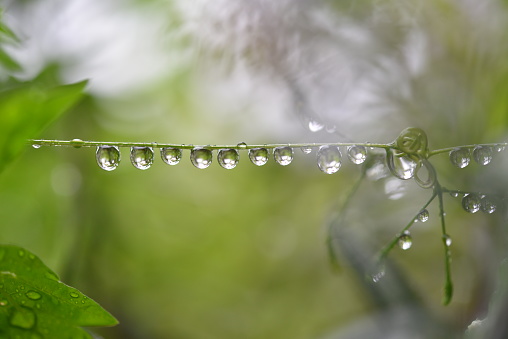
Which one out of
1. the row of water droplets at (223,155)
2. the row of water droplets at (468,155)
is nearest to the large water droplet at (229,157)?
the row of water droplets at (223,155)

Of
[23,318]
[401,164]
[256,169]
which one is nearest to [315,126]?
[401,164]

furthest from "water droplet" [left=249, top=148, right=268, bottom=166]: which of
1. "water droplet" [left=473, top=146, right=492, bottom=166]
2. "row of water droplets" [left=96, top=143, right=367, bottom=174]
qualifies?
"water droplet" [left=473, top=146, right=492, bottom=166]

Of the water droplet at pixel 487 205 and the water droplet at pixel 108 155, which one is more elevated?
the water droplet at pixel 487 205

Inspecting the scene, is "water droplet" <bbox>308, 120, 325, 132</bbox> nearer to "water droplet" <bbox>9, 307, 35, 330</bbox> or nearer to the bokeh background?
the bokeh background

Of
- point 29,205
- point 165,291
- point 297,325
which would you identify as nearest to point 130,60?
point 29,205

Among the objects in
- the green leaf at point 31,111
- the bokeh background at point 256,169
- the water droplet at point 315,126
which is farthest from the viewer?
the bokeh background at point 256,169

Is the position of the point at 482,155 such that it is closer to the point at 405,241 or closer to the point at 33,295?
the point at 405,241

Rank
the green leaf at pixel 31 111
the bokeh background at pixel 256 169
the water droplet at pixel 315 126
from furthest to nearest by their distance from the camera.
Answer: the bokeh background at pixel 256 169
the water droplet at pixel 315 126
the green leaf at pixel 31 111

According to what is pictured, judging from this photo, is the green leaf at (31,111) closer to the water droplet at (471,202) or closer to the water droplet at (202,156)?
the water droplet at (202,156)
